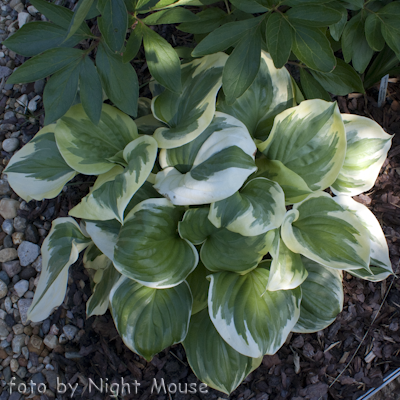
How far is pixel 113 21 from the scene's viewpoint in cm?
69

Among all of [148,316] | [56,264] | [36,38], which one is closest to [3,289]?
[56,264]

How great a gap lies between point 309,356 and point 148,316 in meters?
0.66

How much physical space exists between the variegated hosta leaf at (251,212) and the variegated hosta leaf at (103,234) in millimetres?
357

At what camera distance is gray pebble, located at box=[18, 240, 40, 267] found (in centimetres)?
148

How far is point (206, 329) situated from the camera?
3.91 feet

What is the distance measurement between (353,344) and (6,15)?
207 centimetres

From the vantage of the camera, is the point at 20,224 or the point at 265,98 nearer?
the point at 265,98

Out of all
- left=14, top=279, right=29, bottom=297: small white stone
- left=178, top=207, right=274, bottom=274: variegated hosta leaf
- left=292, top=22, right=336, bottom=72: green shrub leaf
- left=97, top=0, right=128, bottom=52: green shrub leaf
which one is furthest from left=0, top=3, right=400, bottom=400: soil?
left=97, top=0, right=128, bottom=52: green shrub leaf

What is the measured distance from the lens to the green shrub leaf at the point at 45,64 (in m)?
0.89

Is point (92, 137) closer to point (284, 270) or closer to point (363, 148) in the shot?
point (284, 270)

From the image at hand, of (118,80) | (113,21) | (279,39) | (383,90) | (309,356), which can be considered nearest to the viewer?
(113,21)

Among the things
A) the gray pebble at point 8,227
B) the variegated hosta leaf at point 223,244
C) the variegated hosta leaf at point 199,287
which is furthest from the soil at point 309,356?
the variegated hosta leaf at point 223,244

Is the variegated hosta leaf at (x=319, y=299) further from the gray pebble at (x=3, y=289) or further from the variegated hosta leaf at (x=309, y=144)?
the gray pebble at (x=3, y=289)

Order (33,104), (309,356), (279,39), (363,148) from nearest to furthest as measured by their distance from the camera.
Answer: (279,39)
(363,148)
(309,356)
(33,104)
